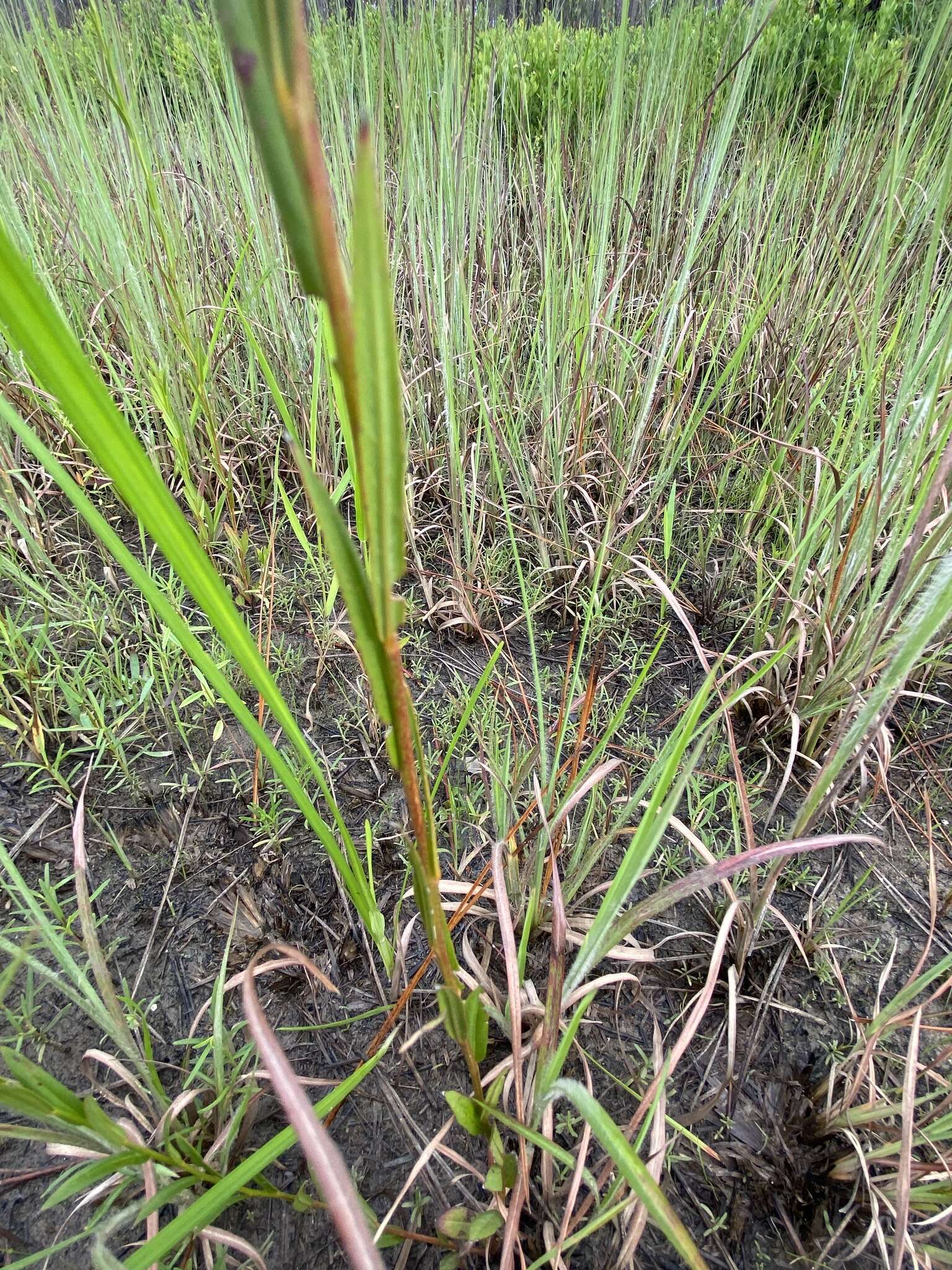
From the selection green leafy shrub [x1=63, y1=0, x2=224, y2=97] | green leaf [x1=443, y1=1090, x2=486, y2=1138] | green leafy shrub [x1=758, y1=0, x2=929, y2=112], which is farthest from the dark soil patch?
green leafy shrub [x1=758, y1=0, x2=929, y2=112]

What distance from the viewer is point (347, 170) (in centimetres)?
115

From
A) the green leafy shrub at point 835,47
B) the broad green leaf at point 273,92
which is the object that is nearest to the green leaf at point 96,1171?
the broad green leaf at point 273,92

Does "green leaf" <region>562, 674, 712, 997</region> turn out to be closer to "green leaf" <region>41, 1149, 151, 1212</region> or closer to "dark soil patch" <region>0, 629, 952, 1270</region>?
"dark soil patch" <region>0, 629, 952, 1270</region>

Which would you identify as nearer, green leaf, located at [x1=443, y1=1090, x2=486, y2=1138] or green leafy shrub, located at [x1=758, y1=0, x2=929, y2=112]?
green leaf, located at [x1=443, y1=1090, x2=486, y2=1138]

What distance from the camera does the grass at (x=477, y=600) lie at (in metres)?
0.32

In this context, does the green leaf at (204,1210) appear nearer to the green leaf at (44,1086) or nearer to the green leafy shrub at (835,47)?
the green leaf at (44,1086)

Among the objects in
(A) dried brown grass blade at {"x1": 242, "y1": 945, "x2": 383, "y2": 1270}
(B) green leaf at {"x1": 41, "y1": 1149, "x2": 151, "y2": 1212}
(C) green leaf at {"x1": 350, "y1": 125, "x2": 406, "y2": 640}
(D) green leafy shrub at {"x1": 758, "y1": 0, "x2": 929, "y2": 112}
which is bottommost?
(B) green leaf at {"x1": 41, "y1": 1149, "x2": 151, "y2": 1212}

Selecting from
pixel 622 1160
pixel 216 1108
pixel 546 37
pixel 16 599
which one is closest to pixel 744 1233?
pixel 622 1160

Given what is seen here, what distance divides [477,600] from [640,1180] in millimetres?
728

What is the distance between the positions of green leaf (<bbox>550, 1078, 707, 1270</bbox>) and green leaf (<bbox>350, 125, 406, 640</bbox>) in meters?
0.28

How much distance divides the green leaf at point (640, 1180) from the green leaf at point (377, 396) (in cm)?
28

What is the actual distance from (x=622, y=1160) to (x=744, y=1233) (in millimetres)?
318

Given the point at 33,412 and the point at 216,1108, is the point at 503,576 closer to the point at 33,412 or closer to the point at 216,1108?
the point at 216,1108

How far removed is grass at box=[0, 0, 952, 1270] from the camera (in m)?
0.32
